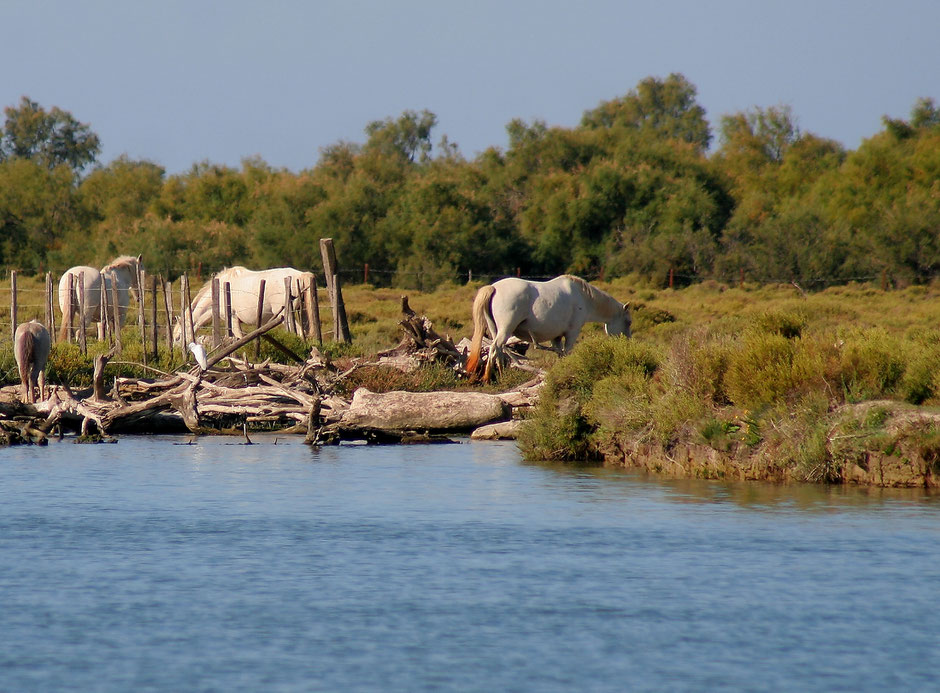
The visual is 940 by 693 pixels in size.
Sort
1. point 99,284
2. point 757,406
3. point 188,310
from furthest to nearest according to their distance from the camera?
point 99,284
point 188,310
point 757,406

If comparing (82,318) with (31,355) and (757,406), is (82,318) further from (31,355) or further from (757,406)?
(757,406)

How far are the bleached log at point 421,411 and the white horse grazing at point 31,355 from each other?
14.4 feet

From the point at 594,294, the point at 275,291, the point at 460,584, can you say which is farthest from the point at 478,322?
the point at 460,584

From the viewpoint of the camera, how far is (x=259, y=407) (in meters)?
17.8

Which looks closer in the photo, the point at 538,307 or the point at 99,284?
the point at 538,307

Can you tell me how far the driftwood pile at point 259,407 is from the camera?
1739cm

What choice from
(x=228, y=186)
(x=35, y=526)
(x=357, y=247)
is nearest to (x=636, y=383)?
(x=35, y=526)

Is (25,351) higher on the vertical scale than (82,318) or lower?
lower

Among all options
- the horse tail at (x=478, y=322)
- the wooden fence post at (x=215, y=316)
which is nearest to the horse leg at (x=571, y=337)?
the horse tail at (x=478, y=322)

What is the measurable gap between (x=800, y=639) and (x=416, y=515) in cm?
479

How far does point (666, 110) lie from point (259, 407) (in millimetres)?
91630

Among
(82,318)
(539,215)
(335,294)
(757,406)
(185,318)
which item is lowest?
(757,406)

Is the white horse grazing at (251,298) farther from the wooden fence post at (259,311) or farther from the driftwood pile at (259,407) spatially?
the driftwood pile at (259,407)

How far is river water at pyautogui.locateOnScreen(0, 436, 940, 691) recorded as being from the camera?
722 cm
